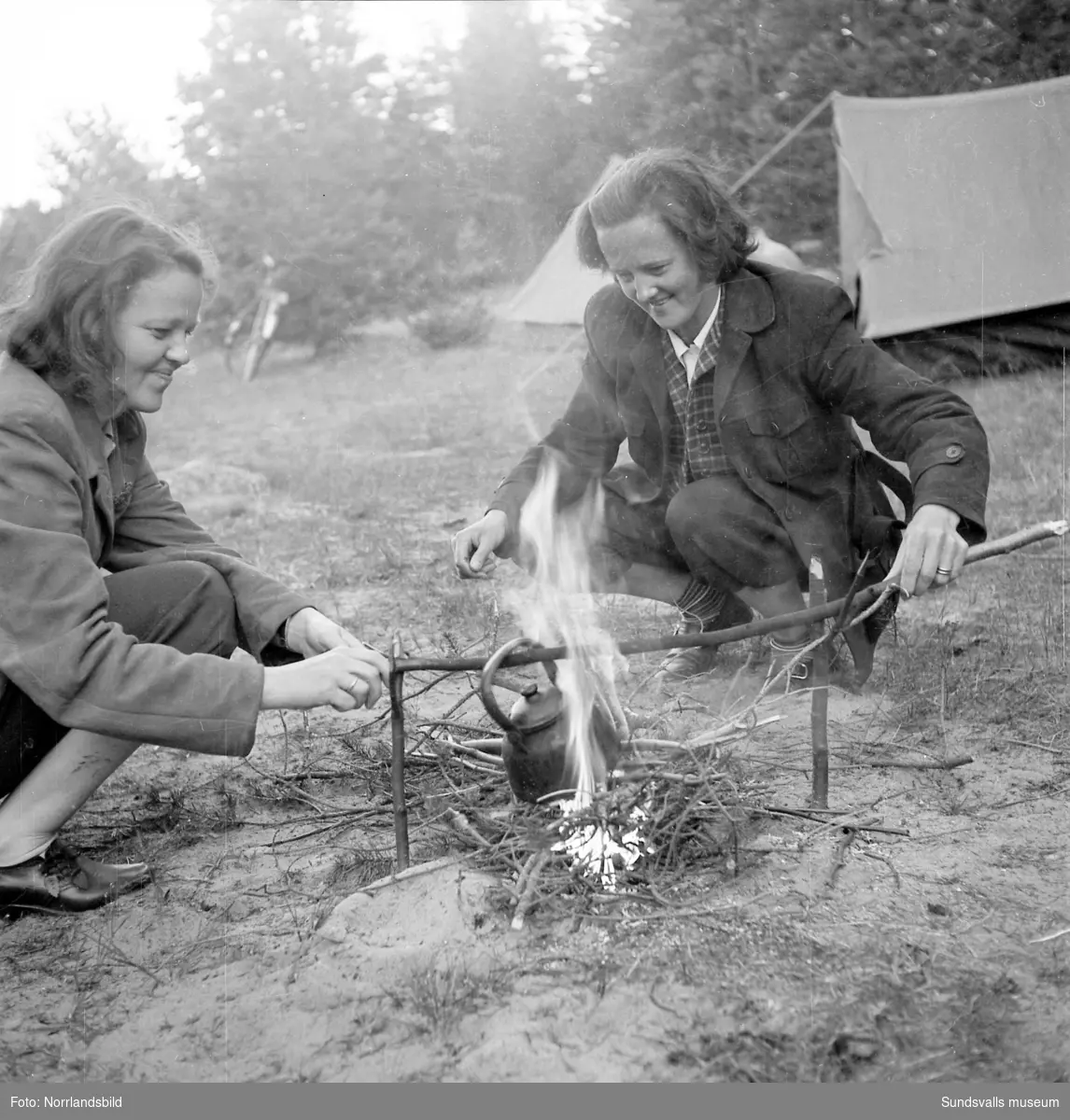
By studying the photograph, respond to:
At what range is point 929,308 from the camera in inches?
342

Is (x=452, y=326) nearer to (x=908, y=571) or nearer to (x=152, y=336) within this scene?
(x=152, y=336)

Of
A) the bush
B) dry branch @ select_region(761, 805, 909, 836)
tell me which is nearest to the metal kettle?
dry branch @ select_region(761, 805, 909, 836)

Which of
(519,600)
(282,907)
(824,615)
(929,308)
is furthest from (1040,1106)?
(929,308)

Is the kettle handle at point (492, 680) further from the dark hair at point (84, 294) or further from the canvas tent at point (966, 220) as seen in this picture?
the canvas tent at point (966, 220)

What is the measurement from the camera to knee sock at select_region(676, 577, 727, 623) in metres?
3.62

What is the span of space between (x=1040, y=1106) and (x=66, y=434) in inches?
82.5

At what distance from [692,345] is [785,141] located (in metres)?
6.43

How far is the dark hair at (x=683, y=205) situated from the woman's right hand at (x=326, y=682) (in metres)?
1.53

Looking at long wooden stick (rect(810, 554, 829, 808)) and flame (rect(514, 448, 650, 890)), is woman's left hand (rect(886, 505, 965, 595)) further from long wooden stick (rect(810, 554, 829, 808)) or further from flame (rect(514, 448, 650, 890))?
flame (rect(514, 448, 650, 890))

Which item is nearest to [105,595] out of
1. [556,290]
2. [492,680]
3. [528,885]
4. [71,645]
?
[71,645]

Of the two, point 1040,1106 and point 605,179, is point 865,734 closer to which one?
point 1040,1106

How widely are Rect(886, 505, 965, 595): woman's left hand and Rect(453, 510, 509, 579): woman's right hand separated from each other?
40.5 inches

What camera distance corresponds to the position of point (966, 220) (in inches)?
343

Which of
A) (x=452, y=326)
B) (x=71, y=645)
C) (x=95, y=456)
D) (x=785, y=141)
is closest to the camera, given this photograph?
(x=71, y=645)
